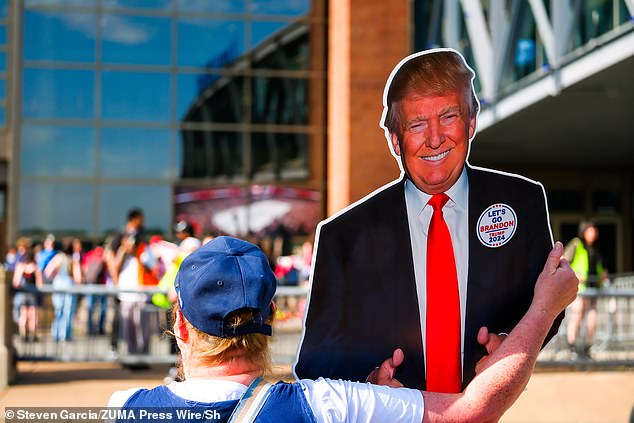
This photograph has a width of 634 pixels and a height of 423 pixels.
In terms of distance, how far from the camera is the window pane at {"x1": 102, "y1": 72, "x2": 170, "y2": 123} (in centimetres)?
2006

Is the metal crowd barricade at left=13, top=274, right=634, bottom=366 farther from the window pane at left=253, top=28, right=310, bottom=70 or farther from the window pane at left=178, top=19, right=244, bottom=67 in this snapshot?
the window pane at left=253, top=28, right=310, bottom=70

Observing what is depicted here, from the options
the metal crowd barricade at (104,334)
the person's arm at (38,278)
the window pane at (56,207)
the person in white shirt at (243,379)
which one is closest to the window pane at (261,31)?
the window pane at (56,207)

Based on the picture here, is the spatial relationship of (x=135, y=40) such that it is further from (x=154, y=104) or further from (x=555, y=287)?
(x=555, y=287)

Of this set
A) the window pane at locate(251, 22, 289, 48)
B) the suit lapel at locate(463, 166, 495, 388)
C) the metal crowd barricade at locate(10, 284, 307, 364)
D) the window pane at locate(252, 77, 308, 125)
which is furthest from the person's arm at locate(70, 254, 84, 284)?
the suit lapel at locate(463, 166, 495, 388)

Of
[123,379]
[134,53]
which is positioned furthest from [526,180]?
[134,53]

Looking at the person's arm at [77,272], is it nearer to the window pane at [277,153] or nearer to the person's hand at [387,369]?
the window pane at [277,153]

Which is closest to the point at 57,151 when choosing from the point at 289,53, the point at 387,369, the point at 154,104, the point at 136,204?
the point at 136,204

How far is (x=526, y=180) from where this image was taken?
10.2 ft

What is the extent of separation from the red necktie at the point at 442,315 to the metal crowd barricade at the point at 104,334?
Result: 290 inches

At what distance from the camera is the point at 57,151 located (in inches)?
784

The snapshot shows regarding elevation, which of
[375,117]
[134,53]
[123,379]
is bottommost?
[123,379]

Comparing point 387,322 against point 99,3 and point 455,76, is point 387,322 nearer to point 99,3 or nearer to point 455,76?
point 455,76

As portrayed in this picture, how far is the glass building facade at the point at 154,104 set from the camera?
1980 centimetres

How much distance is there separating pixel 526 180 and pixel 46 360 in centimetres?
860
